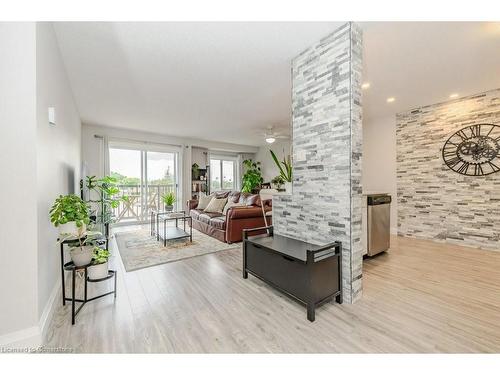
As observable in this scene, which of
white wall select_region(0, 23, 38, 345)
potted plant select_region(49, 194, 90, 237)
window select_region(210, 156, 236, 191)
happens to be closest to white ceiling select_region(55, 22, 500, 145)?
white wall select_region(0, 23, 38, 345)

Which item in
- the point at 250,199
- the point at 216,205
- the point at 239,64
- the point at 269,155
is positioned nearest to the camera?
the point at 239,64

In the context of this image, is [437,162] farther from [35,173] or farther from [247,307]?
[35,173]

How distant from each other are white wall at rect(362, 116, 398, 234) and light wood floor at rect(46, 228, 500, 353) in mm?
2292

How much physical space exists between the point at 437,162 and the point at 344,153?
3.44 metres

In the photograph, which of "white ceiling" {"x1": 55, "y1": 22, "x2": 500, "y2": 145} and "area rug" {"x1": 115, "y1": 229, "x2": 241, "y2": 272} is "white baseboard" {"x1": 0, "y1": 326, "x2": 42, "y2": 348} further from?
"white ceiling" {"x1": 55, "y1": 22, "x2": 500, "y2": 145}

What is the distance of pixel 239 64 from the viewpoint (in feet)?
8.59

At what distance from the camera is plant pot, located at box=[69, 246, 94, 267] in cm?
174

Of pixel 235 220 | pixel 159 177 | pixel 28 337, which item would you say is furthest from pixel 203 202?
pixel 28 337

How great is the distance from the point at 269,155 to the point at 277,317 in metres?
6.71

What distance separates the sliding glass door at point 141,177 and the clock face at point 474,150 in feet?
21.8

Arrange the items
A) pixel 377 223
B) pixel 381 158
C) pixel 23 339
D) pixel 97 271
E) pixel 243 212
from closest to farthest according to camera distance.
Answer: pixel 23 339 → pixel 97 271 → pixel 377 223 → pixel 243 212 → pixel 381 158

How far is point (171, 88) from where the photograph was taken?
3297 mm

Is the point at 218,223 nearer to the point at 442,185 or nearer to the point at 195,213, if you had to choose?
the point at 195,213
